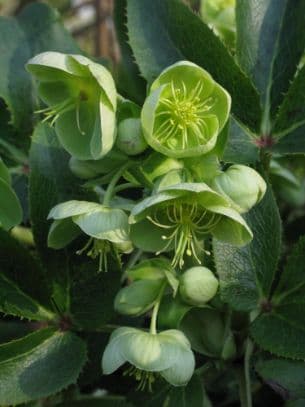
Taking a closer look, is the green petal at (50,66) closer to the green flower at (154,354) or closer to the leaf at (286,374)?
the green flower at (154,354)

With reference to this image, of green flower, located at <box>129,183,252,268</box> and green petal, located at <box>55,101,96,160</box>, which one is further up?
green petal, located at <box>55,101,96,160</box>

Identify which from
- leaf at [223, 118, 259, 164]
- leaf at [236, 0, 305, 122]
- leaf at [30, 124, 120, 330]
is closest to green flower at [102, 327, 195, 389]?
leaf at [30, 124, 120, 330]

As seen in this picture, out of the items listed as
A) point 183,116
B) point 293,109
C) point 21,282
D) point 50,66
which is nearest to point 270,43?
point 293,109

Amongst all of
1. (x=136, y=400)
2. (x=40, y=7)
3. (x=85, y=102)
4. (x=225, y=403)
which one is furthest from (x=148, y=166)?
(x=40, y=7)

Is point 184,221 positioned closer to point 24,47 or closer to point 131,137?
point 131,137

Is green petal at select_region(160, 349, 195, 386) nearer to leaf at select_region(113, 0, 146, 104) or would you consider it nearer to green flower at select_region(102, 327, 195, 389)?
green flower at select_region(102, 327, 195, 389)

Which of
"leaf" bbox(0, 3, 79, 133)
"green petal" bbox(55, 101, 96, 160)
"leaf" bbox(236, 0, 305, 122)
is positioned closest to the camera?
"green petal" bbox(55, 101, 96, 160)

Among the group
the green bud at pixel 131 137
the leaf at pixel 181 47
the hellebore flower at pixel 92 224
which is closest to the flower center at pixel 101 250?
the hellebore flower at pixel 92 224
